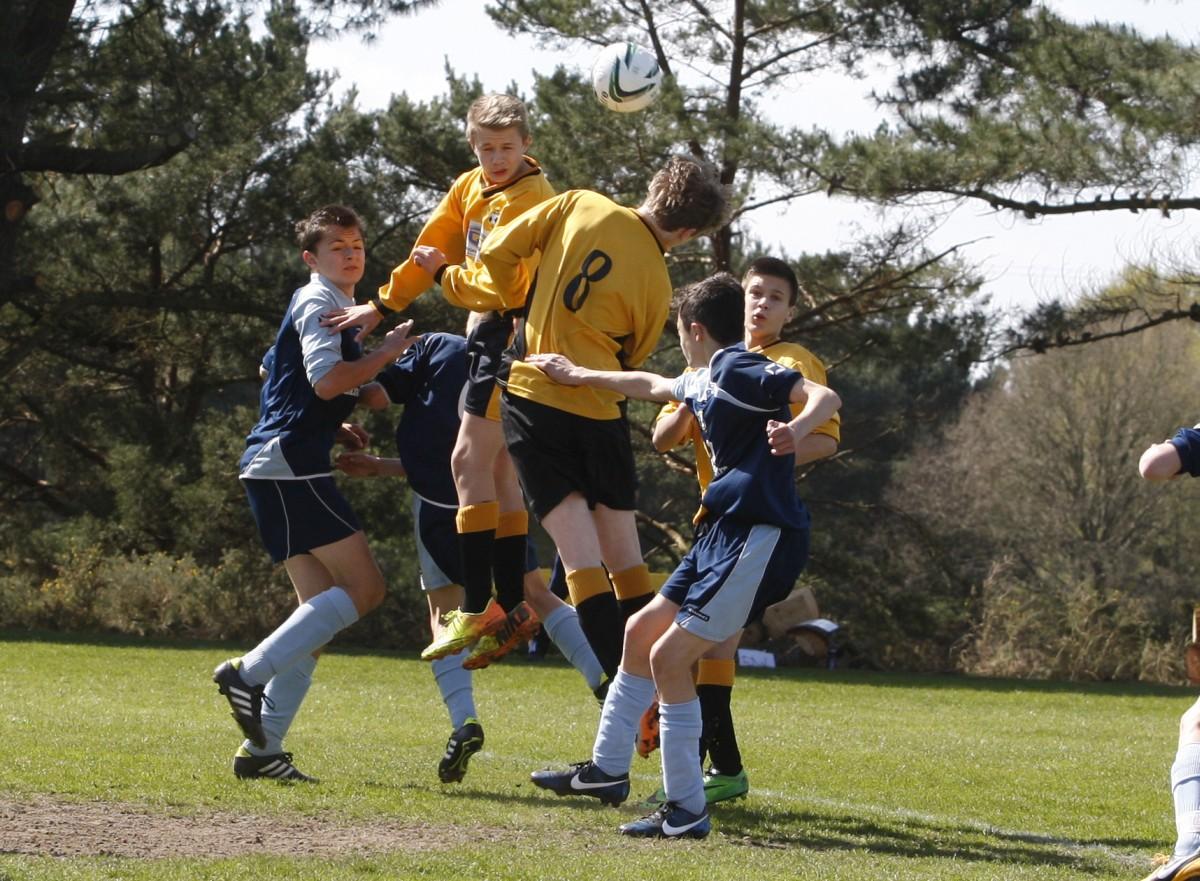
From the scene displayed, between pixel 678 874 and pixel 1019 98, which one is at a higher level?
pixel 1019 98

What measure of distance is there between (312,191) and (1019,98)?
358 inches

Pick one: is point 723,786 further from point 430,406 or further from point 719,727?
point 430,406

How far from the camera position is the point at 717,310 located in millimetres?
5113

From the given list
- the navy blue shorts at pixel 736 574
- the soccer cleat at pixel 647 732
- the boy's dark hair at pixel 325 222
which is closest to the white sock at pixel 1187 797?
the navy blue shorts at pixel 736 574

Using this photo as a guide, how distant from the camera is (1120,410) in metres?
34.1

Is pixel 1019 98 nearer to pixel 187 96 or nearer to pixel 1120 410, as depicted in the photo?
pixel 187 96

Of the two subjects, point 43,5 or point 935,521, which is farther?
point 935,521

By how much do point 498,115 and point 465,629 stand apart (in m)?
1.91

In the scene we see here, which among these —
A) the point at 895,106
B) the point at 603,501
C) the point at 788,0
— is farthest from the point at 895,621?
the point at 603,501

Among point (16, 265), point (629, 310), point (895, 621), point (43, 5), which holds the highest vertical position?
point (43, 5)

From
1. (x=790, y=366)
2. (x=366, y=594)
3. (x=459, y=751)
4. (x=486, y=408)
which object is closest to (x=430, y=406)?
(x=486, y=408)

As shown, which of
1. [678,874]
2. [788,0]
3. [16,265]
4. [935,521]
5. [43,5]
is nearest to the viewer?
[678,874]

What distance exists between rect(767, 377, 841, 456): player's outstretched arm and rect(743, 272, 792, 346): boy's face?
1.06 metres

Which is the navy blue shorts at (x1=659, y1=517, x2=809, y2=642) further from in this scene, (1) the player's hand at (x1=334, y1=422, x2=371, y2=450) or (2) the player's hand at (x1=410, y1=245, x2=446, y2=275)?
(1) the player's hand at (x1=334, y1=422, x2=371, y2=450)
